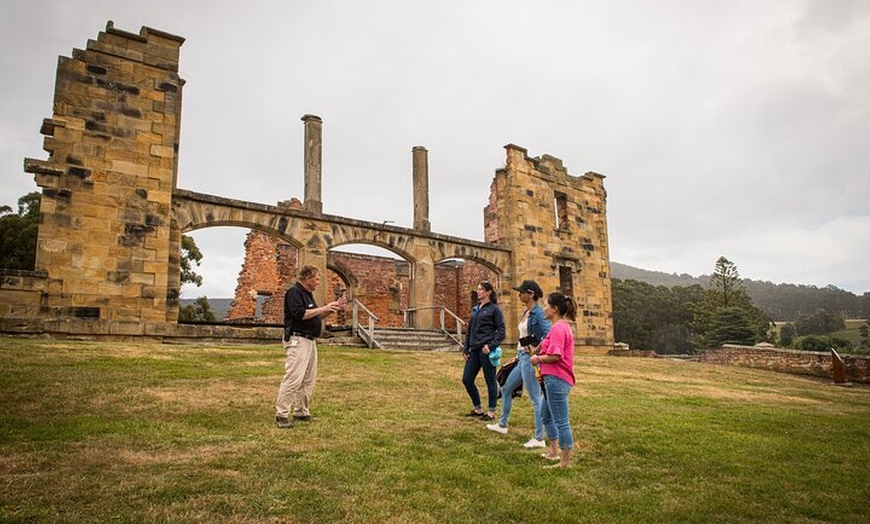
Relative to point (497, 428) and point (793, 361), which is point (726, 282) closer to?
point (793, 361)

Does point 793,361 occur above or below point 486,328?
below

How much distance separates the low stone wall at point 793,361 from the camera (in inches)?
645

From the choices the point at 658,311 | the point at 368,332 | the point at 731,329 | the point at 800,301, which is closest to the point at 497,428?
the point at 368,332

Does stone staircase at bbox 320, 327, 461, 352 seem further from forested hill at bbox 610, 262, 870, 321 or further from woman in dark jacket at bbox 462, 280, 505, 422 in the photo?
forested hill at bbox 610, 262, 870, 321

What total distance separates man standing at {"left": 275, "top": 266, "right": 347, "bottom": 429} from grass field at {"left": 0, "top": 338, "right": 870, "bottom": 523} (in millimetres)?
296

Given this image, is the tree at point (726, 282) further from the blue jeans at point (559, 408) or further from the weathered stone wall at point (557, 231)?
the blue jeans at point (559, 408)

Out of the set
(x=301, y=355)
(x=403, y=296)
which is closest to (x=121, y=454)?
(x=301, y=355)

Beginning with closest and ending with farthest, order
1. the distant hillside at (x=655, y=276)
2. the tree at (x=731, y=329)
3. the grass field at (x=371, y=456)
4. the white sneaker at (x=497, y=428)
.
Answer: the grass field at (x=371, y=456) < the white sneaker at (x=497, y=428) < the tree at (x=731, y=329) < the distant hillside at (x=655, y=276)

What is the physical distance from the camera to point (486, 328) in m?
6.35

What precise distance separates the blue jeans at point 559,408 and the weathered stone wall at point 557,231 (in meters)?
15.7

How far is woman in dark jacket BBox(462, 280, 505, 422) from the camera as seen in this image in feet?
20.7

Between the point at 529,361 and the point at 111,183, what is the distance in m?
11.2

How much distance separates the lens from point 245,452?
177 inches

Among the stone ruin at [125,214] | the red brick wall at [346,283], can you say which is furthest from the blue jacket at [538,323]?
the red brick wall at [346,283]
